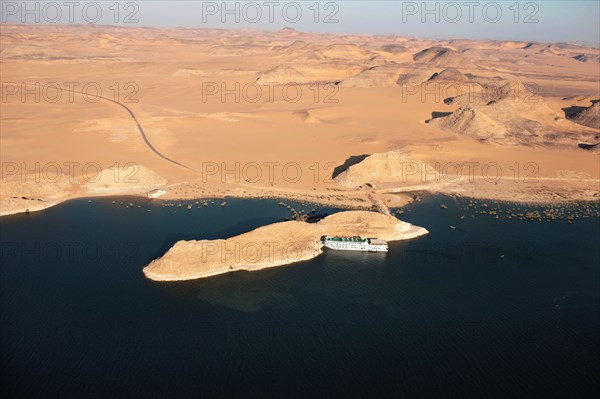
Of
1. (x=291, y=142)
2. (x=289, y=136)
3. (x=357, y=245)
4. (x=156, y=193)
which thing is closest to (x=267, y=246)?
(x=357, y=245)

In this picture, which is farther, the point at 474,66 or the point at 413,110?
the point at 474,66

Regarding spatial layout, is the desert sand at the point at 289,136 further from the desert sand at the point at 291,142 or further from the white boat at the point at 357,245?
the white boat at the point at 357,245

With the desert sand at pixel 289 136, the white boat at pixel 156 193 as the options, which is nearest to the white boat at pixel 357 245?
the desert sand at pixel 289 136

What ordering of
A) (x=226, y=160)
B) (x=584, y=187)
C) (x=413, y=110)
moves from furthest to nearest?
(x=413, y=110) < (x=226, y=160) < (x=584, y=187)

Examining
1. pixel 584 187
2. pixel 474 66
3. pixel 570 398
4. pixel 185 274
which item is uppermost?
pixel 474 66

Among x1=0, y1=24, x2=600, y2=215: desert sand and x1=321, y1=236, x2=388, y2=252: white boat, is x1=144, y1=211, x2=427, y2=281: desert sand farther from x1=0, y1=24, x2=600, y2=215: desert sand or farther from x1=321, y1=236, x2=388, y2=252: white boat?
x1=0, y1=24, x2=600, y2=215: desert sand

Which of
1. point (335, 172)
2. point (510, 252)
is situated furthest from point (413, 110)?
point (510, 252)

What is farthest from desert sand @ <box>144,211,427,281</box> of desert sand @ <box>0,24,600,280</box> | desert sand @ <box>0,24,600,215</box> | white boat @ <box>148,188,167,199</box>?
white boat @ <box>148,188,167,199</box>

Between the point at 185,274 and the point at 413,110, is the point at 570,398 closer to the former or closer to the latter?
the point at 185,274
